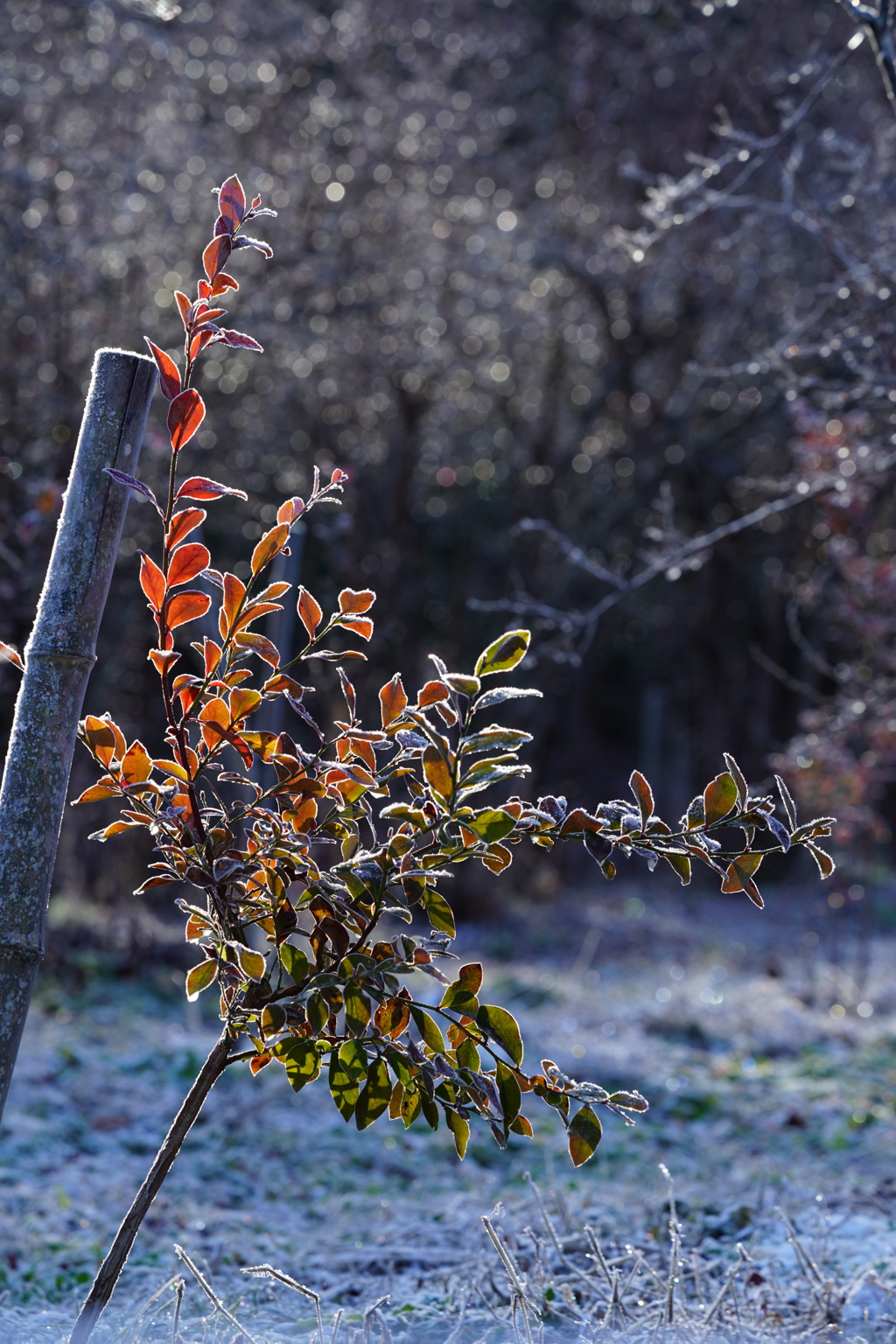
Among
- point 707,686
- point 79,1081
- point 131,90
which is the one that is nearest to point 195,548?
point 79,1081

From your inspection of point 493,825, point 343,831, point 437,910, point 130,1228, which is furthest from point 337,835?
point 130,1228

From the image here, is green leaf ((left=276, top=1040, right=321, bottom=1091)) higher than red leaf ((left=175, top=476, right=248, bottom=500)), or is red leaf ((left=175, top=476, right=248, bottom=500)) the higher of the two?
red leaf ((left=175, top=476, right=248, bottom=500))

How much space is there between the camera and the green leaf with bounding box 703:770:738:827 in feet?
5.33

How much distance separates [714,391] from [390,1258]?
862 cm

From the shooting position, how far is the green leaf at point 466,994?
1.64 metres

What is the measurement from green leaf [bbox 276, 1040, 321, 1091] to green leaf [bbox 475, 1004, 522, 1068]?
0.24m

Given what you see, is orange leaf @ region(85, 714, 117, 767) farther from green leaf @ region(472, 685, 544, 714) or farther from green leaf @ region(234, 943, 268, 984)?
green leaf @ region(472, 685, 544, 714)

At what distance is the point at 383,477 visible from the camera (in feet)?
35.0

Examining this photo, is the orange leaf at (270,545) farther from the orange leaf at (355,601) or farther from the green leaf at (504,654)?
the green leaf at (504,654)

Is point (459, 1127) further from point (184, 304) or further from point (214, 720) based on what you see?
point (184, 304)

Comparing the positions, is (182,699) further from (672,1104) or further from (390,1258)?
(672,1104)

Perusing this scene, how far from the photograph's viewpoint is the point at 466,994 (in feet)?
5.40

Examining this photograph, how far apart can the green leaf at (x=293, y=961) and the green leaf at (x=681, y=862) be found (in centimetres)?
53

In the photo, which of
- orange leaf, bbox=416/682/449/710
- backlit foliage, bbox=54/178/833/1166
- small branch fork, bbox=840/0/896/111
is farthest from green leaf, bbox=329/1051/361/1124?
small branch fork, bbox=840/0/896/111
